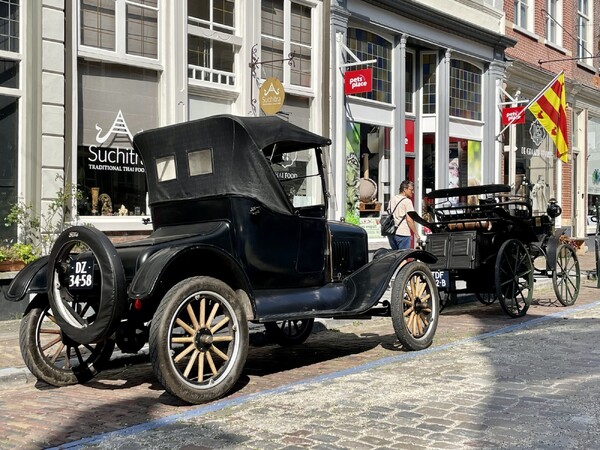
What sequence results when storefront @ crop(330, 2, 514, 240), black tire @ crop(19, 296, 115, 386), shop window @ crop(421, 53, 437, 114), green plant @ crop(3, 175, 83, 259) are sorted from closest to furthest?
black tire @ crop(19, 296, 115, 386), green plant @ crop(3, 175, 83, 259), storefront @ crop(330, 2, 514, 240), shop window @ crop(421, 53, 437, 114)

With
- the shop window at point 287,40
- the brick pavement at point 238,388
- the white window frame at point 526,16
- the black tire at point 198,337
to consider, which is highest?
the white window frame at point 526,16

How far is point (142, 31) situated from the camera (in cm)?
1202

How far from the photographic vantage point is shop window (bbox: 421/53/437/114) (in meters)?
19.2

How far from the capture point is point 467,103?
67.4 ft

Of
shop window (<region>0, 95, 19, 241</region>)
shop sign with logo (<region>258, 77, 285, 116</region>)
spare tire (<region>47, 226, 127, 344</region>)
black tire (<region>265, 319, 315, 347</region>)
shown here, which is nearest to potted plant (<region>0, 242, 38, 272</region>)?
shop window (<region>0, 95, 19, 241</region>)

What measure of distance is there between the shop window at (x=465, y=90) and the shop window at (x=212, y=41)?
8114 mm

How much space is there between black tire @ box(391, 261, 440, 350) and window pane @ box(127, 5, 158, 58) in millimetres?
6407

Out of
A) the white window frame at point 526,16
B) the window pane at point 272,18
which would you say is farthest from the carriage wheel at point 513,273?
the white window frame at point 526,16

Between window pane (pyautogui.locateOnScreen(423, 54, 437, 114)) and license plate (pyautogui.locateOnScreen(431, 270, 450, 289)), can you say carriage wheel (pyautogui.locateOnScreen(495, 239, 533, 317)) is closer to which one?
license plate (pyautogui.locateOnScreen(431, 270, 450, 289))

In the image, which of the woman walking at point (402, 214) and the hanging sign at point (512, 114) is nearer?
the woman walking at point (402, 214)

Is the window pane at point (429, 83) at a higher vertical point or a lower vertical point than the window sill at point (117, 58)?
higher

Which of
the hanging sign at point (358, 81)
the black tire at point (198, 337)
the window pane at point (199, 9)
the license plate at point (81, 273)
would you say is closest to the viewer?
the black tire at point (198, 337)

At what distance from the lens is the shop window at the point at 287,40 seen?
14289 mm

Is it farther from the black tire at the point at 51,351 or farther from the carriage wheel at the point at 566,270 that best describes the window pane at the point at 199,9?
the black tire at the point at 51,351
